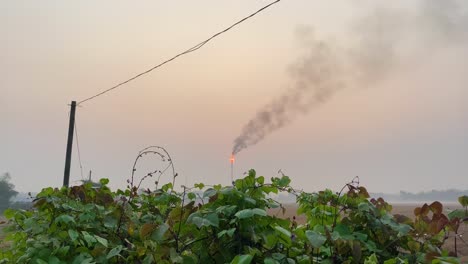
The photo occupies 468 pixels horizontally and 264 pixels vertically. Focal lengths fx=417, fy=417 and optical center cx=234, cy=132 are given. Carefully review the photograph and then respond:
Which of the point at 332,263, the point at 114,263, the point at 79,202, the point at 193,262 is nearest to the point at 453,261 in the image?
the point at 332,263

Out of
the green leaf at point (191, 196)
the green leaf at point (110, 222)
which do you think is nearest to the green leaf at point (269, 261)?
the green leaf at point (191, 196)

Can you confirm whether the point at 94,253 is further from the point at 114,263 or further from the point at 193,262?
the point at 193,262

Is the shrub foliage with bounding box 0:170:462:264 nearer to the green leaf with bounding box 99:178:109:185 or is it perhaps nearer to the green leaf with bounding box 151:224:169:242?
the green leaf with bounding box 151:224:169:242

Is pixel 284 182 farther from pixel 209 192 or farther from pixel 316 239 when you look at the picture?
pixel 316 239

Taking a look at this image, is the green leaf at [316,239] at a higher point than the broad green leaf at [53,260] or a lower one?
higher

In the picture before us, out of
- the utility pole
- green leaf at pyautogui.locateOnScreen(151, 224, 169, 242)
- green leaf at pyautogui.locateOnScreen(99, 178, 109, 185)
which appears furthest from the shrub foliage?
the utility pole

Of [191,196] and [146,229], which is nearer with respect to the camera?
[146,229]

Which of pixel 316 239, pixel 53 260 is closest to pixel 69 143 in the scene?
pixel 53 260

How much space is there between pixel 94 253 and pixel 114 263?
12 cm

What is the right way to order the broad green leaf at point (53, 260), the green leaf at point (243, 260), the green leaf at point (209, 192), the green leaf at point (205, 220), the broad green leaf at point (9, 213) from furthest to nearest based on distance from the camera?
the broad green leaf at point (9, 213) < the broad green leaf at point (53, 260) < the green leaf at point (209, 192) < the green leaf at point (205, 220) < the green leaf at point (243, 260)

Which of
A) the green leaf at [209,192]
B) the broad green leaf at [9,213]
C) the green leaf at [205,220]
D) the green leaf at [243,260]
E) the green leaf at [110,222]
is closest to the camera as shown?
the green leaf at [243,260]

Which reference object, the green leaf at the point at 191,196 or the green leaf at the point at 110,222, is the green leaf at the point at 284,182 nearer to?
the green leaf at the point at 191,196

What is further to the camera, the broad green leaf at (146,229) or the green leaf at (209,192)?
the green leaf at (209,192)

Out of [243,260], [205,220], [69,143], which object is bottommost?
[243,260]
